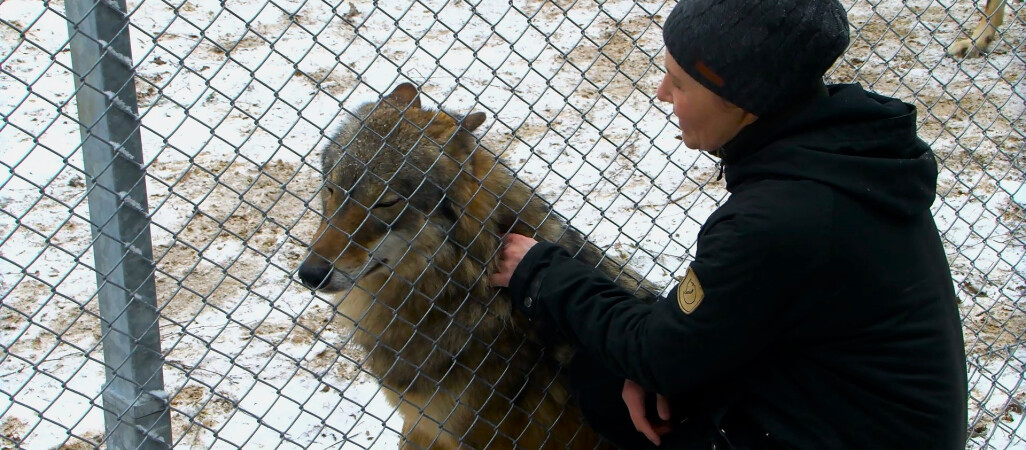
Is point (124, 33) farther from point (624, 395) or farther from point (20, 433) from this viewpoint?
point (20, 433)

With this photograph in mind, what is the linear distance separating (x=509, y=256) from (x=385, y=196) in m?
0.50

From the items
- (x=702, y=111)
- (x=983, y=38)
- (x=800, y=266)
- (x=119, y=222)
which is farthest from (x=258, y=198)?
(x=983, y=38)

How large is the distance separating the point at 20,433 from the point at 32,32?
4036mm

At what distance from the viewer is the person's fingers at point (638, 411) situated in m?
2.53

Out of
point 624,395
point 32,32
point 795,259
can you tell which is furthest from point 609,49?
point 795,259

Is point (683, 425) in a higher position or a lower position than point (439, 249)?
higher

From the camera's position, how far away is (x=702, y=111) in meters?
2.18

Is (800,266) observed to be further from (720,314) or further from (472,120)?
(472,120)

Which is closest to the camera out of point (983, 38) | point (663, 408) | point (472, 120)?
point (663, 408)

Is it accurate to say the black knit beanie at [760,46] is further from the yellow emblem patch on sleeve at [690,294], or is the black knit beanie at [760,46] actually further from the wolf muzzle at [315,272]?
the wolf muzzle at [315,272]

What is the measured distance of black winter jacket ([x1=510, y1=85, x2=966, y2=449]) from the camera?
197 centimetres

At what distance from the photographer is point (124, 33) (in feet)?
6.64

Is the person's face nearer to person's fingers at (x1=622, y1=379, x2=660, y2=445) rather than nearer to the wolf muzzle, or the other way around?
person's fingers at (x1=622, y1=379, x2=660, y2=445)

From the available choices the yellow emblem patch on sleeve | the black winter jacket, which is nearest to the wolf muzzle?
the black winter jacket
